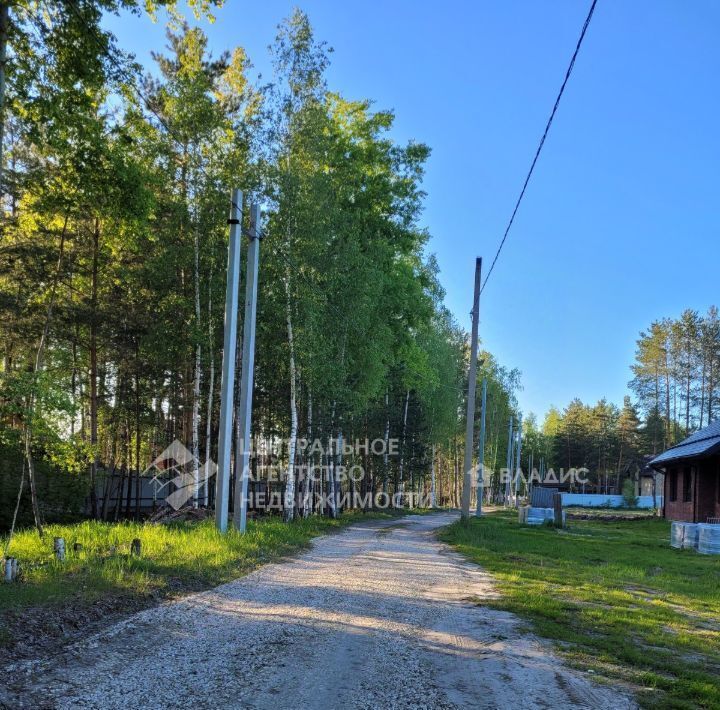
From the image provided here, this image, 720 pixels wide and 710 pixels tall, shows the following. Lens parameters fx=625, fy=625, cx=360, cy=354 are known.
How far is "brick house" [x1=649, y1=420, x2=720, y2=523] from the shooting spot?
78.8 feet

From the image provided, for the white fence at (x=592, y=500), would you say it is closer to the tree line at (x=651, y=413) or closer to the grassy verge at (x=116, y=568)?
the tree line at (x=651, y=413)

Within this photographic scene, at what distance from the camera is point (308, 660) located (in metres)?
5.11

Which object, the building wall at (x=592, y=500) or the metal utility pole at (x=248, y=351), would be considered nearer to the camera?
the metal utility pole at (x=248, y=351)

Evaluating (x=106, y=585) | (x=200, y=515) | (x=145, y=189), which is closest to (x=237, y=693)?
(x=106, y=585)

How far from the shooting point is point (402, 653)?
5.43 meters

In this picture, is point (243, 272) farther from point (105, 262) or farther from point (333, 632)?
point (333, 632)

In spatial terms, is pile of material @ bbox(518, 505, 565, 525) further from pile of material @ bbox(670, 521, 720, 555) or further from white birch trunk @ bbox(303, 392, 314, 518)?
white birch trunk @ bbox(303, 392, 314, 518)

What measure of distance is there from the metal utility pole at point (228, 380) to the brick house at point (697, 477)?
60.5 ft

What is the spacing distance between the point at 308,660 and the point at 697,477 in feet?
82.0

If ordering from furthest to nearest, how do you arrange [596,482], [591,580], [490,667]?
[596,482] < [591,580] < [490,667]

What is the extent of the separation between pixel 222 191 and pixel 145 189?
10.3 meters

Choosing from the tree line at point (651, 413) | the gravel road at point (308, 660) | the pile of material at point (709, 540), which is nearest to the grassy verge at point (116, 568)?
the gravel road at point (308, 660)

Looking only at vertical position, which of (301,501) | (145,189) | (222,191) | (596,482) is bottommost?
(596,482)

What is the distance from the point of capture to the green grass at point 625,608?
16.5 ft
